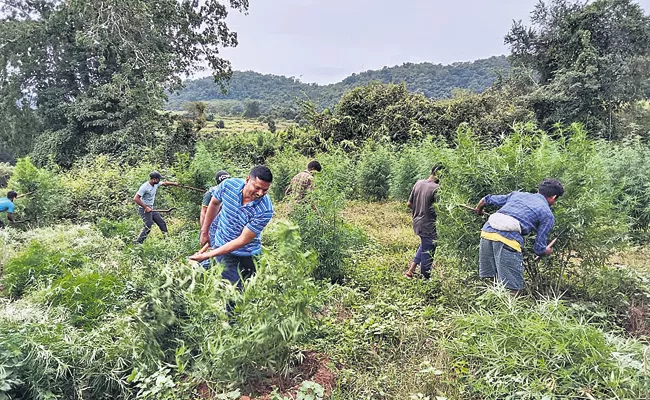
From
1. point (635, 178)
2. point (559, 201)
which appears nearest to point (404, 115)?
point (635, 178)

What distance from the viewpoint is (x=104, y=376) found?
297cm

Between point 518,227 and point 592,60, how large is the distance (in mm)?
19497

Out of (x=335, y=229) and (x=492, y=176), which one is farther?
(x=335, y=229)

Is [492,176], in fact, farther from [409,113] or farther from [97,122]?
[97,122]

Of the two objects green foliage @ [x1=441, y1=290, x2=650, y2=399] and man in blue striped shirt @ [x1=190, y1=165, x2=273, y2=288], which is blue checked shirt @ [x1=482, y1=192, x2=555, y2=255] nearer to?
green foliage @ [x1=441, y1=290, x2=650, y2=399]

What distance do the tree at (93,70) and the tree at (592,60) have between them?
15748 millimetres

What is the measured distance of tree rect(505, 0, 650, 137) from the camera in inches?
757

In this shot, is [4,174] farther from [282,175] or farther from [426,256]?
[426,256]

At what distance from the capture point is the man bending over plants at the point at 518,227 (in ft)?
13.4

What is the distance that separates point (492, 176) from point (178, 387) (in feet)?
13.0

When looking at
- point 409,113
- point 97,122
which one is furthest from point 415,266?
point 97,122

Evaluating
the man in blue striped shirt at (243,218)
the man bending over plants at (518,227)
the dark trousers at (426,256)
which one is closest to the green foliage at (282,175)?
the dark trousers at (426,256)

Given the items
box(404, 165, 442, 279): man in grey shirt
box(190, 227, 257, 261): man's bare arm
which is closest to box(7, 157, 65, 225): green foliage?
box(190, 227, 257, 261): man's bare arm

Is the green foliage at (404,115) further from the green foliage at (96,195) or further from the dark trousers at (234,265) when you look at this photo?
the dark trousers at (234,265)
